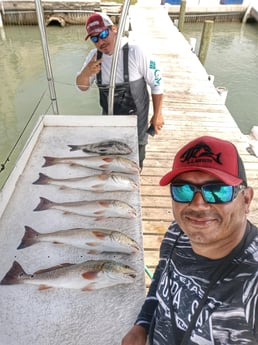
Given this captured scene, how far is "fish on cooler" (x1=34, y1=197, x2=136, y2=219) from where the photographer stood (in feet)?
7.23

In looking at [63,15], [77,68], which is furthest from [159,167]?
[63,15]

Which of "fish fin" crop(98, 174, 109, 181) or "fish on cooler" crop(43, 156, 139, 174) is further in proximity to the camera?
"fish on cooler" crop(43, 156, 139, 174)

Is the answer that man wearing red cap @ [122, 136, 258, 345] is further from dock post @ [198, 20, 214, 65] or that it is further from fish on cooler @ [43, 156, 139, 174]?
dock post @ [198, 20, 214, 65]

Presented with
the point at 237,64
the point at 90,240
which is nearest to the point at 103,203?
the point at 90,240

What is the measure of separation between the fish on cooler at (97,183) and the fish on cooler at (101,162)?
180 millimetres

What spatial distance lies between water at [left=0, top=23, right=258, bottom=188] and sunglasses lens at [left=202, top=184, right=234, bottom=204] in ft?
21.3

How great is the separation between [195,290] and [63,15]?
1874 cm

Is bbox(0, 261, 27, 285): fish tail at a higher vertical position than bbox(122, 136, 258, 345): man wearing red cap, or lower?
lower

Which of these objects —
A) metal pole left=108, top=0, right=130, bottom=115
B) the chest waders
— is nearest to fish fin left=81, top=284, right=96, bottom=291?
metal pole left=108, top=0, right=130, bottom=115

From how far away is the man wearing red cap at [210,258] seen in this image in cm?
111

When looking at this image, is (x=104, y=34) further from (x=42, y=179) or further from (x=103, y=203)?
(x=103, y=203)

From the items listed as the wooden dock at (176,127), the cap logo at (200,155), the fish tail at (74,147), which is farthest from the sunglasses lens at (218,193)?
the wooden dock at (176,127)

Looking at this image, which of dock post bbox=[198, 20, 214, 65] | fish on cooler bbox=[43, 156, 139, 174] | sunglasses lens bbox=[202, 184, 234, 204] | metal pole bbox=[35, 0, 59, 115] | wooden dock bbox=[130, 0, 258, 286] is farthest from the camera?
dock post bbox=[198, 20, 214, 65]

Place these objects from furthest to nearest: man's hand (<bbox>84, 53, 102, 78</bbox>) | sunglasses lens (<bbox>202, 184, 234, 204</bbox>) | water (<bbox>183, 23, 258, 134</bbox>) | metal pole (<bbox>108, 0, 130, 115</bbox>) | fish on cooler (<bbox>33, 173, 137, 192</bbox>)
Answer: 1. water (<bbox>183, 23, 258, 134</bbox>)
2. man's hand (<bbox>84, 53, 102, 78</bbox>)
3. metal pole (<bbox>108, 0, 130, 115</bbox>)
4. fish on cooler (<bbox>33, 173, 137, 192</bbox>)
5. sunglasses lens (<bbox>202, 184, 234, 204</bbox>)
